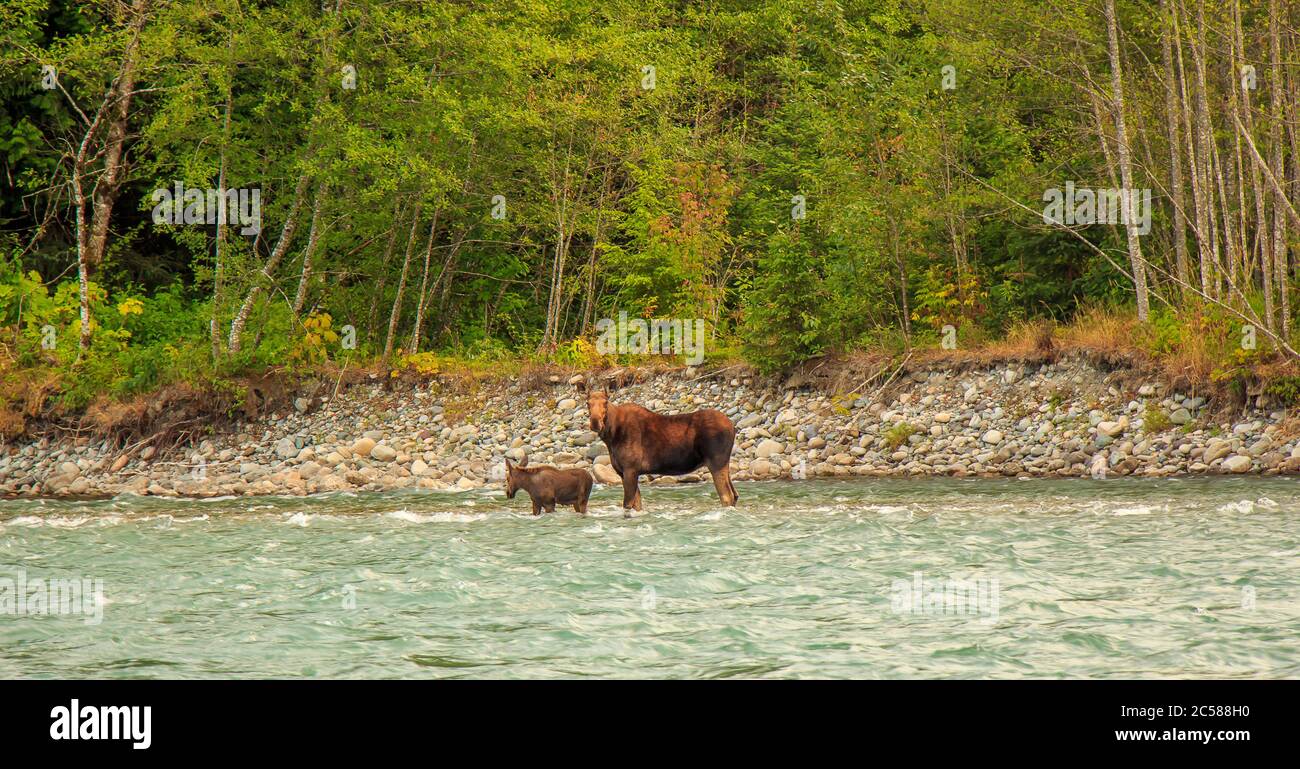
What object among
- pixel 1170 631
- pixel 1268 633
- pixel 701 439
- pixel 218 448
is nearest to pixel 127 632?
pixel 1170 631

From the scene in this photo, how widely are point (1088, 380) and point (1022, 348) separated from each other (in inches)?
54.2

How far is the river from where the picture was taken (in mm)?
7270

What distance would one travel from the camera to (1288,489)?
589 inches

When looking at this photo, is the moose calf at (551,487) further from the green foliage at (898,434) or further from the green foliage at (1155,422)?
the green foliage at (1155,422)

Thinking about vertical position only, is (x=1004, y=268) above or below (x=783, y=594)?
above

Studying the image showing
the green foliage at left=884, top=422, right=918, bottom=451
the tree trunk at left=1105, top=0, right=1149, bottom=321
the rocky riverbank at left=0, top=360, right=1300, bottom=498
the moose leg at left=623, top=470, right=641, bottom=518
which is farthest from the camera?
the green foliage at left=884, top=422, right=918, bottom=451

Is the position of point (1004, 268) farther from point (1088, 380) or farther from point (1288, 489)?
point (1288, 489)

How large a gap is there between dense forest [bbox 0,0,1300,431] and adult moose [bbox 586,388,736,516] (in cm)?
681

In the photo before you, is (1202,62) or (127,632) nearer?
(127,632)

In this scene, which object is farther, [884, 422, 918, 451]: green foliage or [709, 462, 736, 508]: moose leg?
[884, 422, 918, 451]: green foliage

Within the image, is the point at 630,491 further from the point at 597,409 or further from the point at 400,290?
the point at 400,290

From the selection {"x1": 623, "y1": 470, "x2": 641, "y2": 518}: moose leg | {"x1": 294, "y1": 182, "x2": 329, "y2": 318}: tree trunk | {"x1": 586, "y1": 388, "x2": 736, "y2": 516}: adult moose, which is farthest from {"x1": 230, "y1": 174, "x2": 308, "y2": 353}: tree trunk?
{"x1": 623, "y1": 470, "x2": 641, "y2": 518}: moose leg

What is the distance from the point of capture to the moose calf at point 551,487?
1448 centimetres

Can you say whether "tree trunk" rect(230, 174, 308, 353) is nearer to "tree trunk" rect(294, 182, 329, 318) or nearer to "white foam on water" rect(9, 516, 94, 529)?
"tree trunk" rect(294, 182, 329, 318)
